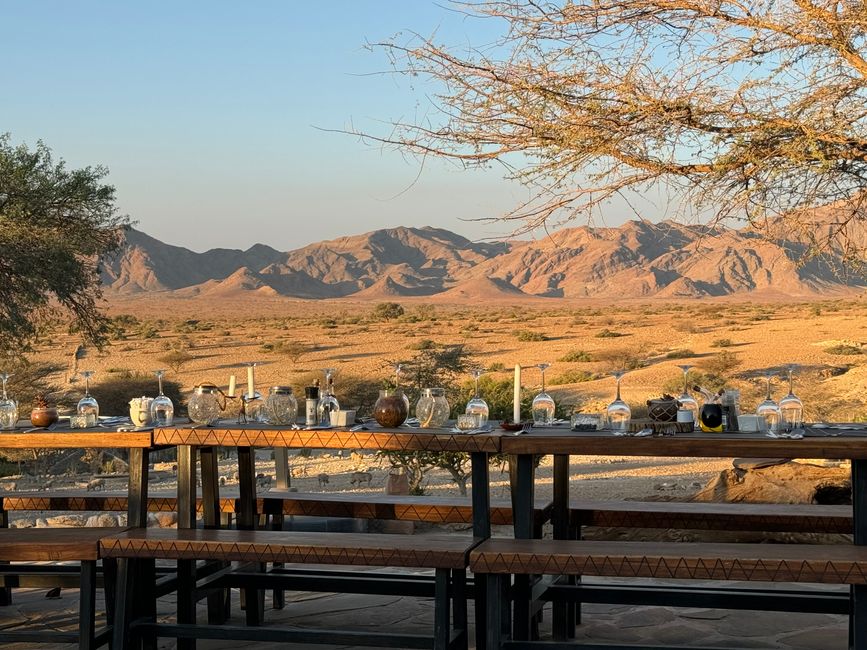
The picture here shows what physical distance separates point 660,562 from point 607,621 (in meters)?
1.68

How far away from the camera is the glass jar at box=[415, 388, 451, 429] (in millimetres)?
5176

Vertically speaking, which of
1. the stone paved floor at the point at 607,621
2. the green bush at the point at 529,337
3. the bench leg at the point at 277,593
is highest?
the green bush at the point at 529,337

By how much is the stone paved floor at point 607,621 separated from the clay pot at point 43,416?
39.7 inches

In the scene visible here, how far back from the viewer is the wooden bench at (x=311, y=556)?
14.6 feet

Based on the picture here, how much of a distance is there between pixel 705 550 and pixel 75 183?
15.4m

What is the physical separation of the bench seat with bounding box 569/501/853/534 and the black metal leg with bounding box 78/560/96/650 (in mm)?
2149

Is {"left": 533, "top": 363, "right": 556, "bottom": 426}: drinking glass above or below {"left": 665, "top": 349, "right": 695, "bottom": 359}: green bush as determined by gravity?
above

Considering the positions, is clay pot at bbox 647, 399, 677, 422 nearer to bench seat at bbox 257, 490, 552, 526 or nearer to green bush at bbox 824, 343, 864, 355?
bench seat at bbox 257, 490, 552, 526

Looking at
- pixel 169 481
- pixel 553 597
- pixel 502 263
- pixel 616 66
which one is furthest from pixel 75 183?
pixel 502 263

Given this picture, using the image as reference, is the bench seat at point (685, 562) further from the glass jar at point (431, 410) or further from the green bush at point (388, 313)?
the green bush at point (388, 313)

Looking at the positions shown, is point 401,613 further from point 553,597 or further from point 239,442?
point 239,442

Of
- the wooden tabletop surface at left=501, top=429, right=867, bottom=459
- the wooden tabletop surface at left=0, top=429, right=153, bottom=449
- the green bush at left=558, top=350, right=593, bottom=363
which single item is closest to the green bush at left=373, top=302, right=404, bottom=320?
the green bush at left=558, top=350, right=593, bottom=363

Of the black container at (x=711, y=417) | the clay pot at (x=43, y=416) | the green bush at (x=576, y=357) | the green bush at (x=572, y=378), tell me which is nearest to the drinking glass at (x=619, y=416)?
the black container at (x=711, y=417)

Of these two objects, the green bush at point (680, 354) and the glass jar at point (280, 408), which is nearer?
the glass jar at point (280, 408)
